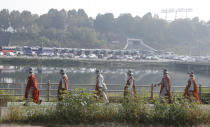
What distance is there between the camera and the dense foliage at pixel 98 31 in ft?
307

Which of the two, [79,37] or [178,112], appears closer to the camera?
[178,112]

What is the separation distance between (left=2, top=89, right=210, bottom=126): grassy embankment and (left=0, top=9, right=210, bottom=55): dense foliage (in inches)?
2902

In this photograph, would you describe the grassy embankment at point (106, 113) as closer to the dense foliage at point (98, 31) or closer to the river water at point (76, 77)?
the river water at point (76, 77)

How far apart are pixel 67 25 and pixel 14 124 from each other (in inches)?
4181

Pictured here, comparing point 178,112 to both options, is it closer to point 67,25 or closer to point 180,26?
point 67,25

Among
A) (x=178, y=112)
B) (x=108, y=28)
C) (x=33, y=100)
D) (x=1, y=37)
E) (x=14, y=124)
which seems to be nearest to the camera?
(x=14, y=124)

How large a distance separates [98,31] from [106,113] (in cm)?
10753

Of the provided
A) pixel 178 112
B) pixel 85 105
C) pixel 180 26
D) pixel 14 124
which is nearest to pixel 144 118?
pixel 178 112

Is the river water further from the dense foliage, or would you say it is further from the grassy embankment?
the dense foliage

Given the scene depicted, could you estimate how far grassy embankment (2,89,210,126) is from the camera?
7.03 m

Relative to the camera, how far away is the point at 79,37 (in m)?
97.6

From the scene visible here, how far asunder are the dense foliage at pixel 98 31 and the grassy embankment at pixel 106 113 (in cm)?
7370

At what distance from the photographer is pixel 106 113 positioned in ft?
24.3

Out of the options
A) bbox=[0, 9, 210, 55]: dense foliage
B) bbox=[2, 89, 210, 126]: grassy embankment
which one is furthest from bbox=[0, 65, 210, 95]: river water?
bbox=[0, 9, 210, 55]: dense foliage
